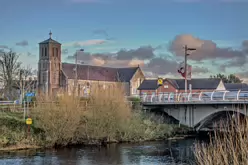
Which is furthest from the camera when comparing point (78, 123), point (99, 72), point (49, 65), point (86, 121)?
point (99, 72)

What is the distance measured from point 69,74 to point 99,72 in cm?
1088

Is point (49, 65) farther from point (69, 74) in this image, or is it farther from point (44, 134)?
point (44, 134)

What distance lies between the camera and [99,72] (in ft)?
407

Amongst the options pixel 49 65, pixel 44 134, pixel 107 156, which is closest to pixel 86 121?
pixel 44 134

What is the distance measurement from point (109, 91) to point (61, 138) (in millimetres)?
8505

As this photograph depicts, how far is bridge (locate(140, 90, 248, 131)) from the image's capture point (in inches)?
1836

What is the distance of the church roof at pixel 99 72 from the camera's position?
4648 inches

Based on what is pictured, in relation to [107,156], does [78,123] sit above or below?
above

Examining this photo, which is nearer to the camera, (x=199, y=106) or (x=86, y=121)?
(x=86, y=121)

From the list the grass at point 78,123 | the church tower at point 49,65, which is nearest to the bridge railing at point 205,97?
the grass at point 78,123

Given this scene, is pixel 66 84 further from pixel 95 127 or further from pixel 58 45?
pixel 95 127

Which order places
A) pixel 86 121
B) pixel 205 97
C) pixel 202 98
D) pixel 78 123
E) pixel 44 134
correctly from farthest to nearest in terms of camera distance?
pixel 205 97
pixel 202 98
pixel 86 121
pixel 78 123
pixel 44 134

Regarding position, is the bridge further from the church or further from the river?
the church

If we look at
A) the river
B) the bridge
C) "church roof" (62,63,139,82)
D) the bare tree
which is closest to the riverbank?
the bridge
